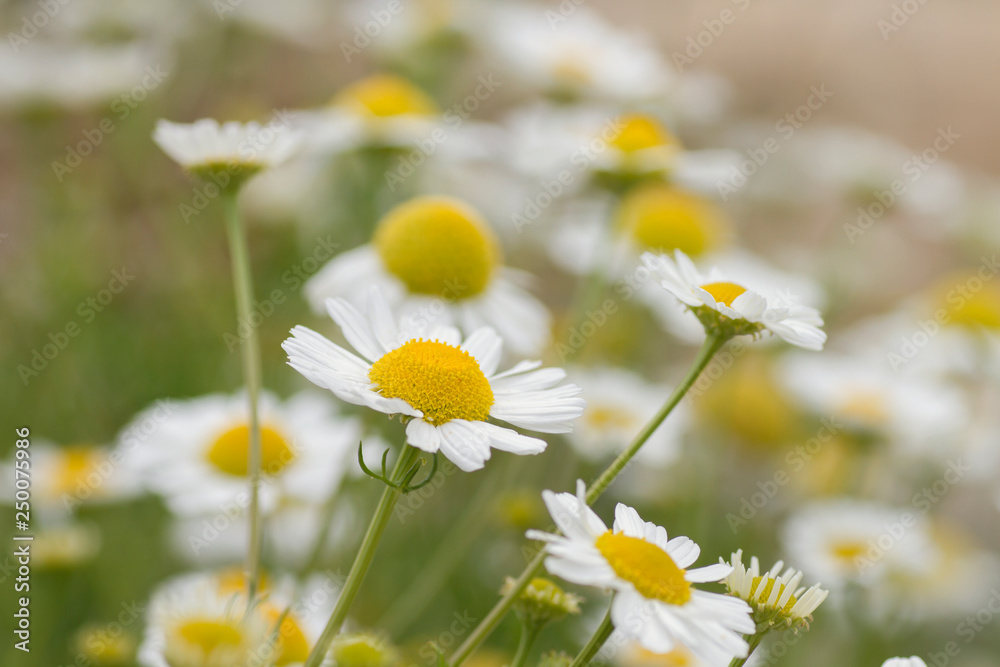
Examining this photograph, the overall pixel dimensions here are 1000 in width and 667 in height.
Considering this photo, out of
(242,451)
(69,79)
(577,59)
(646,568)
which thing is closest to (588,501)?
(646,568)

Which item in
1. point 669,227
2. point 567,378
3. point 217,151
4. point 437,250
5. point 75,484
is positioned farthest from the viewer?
point 669,227

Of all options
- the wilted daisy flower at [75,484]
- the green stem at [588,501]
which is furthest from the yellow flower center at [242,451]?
the green stem at [588,501]

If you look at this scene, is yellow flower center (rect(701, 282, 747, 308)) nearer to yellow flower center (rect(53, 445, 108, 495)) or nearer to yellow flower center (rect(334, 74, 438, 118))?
yellow flower center (rect(334, 74, 438, 118))

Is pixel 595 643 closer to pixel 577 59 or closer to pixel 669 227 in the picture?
pixel 669 227

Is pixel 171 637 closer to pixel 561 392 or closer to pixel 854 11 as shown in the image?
pixel 561 392

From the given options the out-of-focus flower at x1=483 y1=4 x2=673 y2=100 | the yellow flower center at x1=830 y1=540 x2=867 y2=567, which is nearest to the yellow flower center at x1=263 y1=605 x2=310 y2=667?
the yellow flower center at x1=830 y1=540 x2=867 y2=567

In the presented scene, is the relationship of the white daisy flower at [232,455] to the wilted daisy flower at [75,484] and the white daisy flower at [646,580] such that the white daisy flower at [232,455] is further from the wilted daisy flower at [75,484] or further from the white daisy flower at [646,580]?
the white daisy flower at [646,580]
